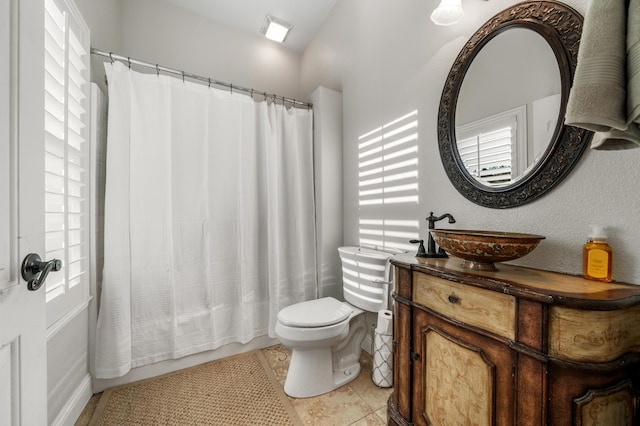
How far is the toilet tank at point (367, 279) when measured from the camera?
158cm

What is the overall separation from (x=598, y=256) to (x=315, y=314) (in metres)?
1.27

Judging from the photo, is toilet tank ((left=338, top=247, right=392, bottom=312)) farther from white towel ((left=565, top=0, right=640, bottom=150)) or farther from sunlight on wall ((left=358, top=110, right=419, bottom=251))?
white towel ((left=565, top=0, right=640, bottom=150))

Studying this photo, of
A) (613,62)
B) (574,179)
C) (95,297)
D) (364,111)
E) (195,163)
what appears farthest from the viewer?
(364,111)

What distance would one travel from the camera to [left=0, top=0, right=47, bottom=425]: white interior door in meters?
0.57

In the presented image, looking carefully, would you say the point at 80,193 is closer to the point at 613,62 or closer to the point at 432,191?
the point at 432,191

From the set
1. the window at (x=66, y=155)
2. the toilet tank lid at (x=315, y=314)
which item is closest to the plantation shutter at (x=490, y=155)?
the toilet tank lid at (x=315, y=314)

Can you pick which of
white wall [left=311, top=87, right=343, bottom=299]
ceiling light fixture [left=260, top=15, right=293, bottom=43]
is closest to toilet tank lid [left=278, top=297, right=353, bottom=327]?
white wall [left=311, top=87, right=343, bottom=299]

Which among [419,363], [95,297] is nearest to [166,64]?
[95,297]

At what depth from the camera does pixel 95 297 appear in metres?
1.53

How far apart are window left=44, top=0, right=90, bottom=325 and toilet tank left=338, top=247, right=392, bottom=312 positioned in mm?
1521

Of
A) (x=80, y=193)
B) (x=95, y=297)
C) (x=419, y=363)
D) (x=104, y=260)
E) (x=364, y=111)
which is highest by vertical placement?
(x=364, y=111)

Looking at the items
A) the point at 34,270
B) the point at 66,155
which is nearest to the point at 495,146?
the point at 34,270

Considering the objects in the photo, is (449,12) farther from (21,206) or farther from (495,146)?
(21,206)

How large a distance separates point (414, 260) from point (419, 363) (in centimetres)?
42
